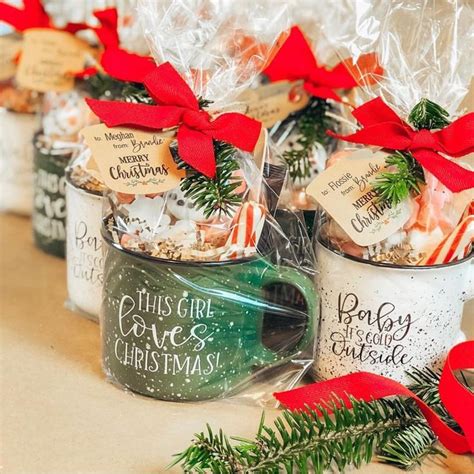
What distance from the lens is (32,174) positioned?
3.87 ft

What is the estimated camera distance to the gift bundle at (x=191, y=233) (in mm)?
778

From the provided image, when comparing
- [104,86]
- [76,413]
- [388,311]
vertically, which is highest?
[104,86]

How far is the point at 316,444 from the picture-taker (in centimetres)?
70

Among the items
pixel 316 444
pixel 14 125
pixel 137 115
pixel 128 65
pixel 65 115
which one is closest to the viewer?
pixel 316 444

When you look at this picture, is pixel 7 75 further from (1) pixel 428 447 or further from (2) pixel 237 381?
(1) pixel 428 447

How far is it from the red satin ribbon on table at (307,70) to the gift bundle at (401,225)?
13 centimetres

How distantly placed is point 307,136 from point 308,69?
8 cm

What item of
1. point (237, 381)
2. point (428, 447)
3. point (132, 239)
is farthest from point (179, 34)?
point (428, 447)

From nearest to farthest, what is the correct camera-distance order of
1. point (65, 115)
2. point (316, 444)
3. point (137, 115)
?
1. point (316, 444)
2. point (137, 115)
3. point (65, 115)

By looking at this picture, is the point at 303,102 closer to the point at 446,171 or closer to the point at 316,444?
the point at 446,171

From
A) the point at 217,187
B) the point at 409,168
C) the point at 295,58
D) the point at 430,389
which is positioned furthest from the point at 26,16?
the point at 430,389

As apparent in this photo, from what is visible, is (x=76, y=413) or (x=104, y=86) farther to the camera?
(x=104, y=86)

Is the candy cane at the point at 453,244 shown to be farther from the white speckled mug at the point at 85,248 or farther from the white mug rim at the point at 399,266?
the white speckled mug at the point at 85,248

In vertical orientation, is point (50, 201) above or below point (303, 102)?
below
